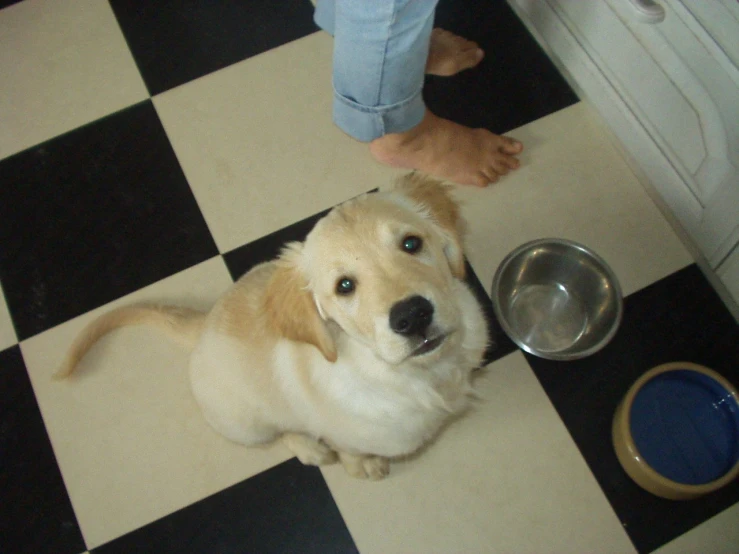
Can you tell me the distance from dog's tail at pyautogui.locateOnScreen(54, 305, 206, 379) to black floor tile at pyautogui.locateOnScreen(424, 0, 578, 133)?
37.2 inches

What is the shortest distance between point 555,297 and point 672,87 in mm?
569

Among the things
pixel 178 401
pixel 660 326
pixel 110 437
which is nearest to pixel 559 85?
pixel 660 326

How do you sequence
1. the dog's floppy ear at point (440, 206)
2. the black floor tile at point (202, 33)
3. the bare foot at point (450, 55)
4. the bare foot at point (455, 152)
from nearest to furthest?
the dog's floppy ear at point (440, 206) → the bare foot at point (455, 152) → the bare foot at point (450, 55) → the black floor tile at point (202, 33)

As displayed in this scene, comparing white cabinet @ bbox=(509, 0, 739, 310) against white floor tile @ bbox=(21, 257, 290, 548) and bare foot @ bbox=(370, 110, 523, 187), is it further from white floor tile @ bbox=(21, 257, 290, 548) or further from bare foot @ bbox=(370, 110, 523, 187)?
white floor tile @ bbox=(21, 257, 290, 548)

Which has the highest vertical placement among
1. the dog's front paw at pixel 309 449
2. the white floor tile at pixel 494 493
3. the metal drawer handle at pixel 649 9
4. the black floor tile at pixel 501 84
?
the metal drawer handle at pixel 649 9

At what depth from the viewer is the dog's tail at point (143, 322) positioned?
4.33 feet

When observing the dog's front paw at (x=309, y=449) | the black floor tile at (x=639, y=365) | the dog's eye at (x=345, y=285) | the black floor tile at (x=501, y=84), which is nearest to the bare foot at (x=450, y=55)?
the black floor tile at (x=501, y=84)

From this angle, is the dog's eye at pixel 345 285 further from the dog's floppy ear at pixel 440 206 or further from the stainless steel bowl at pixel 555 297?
the stainless steel bowl at pixel 555 297

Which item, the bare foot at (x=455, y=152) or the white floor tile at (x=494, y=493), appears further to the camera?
the bare foot at (x=455, y=152)

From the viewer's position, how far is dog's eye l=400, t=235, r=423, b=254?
37.8 inches

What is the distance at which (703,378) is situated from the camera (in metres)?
1.25

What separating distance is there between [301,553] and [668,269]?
1.20 m

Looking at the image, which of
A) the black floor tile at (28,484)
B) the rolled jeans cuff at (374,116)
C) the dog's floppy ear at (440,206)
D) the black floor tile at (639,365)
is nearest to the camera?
the dog's floppy ear at (440,206)

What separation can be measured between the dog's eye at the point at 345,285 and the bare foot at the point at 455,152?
2.27ft
